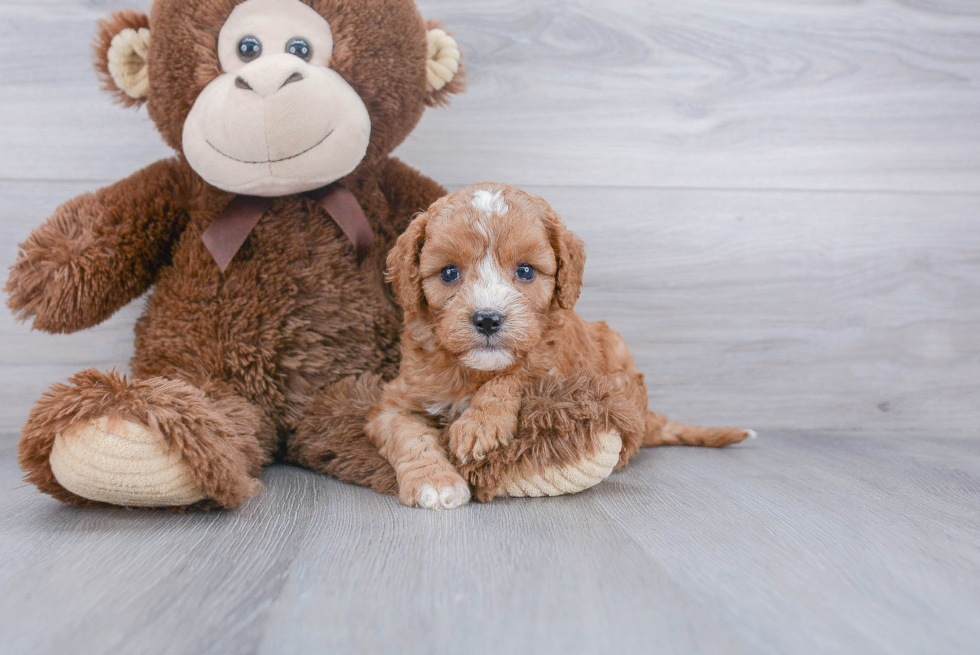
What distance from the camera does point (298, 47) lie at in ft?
4.80

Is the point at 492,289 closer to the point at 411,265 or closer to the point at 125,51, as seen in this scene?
the point at 411,265

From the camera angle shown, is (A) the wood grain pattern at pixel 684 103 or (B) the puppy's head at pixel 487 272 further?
(A) the wood grain pattern at pixel 684 103

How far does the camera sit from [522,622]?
2.74 ft

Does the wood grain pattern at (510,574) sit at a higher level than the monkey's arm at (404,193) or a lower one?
lower

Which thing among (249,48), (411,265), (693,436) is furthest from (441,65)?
(693,436)

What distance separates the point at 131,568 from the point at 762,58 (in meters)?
2.01

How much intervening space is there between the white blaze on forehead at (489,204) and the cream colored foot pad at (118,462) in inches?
26.2

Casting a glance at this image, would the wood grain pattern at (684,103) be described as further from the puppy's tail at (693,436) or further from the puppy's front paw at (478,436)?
the puppy's front paw at (478,436)

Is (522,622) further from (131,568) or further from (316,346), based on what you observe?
(316,346)

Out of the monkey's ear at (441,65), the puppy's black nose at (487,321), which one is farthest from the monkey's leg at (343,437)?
the monkey's ear at (441,65)

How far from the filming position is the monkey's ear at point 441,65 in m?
1.60

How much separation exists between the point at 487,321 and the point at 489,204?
23cm

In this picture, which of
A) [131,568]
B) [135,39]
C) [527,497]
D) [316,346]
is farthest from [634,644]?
[135,39]

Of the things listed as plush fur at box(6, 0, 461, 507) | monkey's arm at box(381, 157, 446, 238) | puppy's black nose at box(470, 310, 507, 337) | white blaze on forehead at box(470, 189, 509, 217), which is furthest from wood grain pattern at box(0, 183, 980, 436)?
puppy's black nose at box(470, 310, 507, 337)
